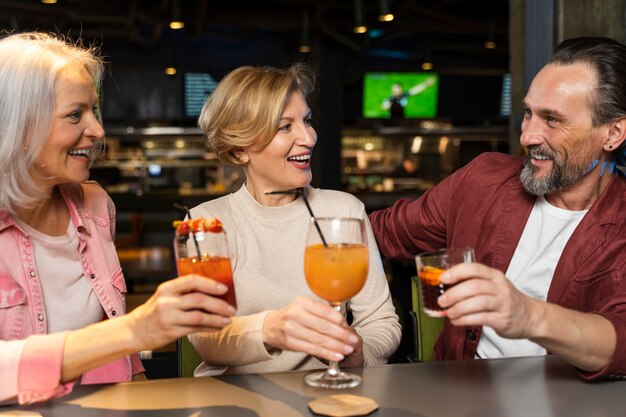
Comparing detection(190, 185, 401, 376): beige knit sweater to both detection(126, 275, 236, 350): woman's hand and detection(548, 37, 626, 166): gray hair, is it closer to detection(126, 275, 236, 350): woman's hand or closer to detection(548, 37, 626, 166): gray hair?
detection(126, 275, 236, 350): woman's hand

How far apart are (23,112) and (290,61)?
6.90m

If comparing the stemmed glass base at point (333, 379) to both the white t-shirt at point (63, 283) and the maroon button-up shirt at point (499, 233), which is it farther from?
the white t-shirt at point (63, 283)

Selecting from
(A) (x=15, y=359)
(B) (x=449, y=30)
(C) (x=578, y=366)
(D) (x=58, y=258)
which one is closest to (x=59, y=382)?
(A) (x=15, y=359)

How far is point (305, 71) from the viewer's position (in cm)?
224

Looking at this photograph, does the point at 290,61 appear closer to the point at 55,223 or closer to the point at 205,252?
the point at 55,223

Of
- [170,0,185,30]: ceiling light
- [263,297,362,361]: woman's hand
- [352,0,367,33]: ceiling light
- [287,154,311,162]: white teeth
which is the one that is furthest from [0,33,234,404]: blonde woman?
[352,0,367,33]: ceiling light

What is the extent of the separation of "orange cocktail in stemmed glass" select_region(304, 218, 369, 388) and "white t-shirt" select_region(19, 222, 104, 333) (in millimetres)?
783

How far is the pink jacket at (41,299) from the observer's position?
4.38ft

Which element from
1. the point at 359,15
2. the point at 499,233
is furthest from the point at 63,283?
the point at 359,15

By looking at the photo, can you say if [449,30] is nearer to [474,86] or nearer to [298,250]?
[474,86]

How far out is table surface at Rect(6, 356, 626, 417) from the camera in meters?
1.30

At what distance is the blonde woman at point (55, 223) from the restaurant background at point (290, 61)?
138 inches

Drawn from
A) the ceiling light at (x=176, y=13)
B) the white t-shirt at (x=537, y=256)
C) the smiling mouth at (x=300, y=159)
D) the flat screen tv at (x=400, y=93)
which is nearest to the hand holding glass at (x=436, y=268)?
the white t-shirt at (x=537, y=256)

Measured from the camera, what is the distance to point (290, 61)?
843 cm
